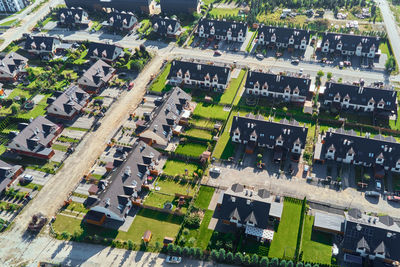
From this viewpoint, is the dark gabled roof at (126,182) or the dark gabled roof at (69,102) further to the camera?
the dark gabled roof at (69,102)

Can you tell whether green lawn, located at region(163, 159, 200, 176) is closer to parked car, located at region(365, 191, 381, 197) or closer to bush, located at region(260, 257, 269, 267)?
bush, located at region(260, 257, 269, 267)

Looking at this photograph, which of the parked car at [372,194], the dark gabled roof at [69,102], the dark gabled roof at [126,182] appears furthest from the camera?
the dark gabled roof at [69,102]

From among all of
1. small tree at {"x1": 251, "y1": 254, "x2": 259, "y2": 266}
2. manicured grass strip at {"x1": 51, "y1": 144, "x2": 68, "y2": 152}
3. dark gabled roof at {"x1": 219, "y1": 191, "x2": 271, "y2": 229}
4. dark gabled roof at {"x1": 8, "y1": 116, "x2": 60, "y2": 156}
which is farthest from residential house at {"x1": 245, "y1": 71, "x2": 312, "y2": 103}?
dark gabled roof at {"x1": 8, "y1": 116, "x2": 60, "y2": 156}

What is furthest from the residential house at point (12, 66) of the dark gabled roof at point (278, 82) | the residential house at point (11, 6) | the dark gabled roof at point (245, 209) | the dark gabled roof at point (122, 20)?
the dark gabled roof at point (245, 209)

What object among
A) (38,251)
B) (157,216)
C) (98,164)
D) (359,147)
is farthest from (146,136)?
(359,147)

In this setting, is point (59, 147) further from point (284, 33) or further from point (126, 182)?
point (284, 33)

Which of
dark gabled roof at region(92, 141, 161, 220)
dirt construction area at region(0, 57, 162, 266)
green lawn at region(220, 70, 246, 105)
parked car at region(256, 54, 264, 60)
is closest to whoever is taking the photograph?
dark gabled roof at region(92, 141, 161, 220)

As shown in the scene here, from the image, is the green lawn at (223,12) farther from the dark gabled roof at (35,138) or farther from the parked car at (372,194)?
the parked car at (372,194)
